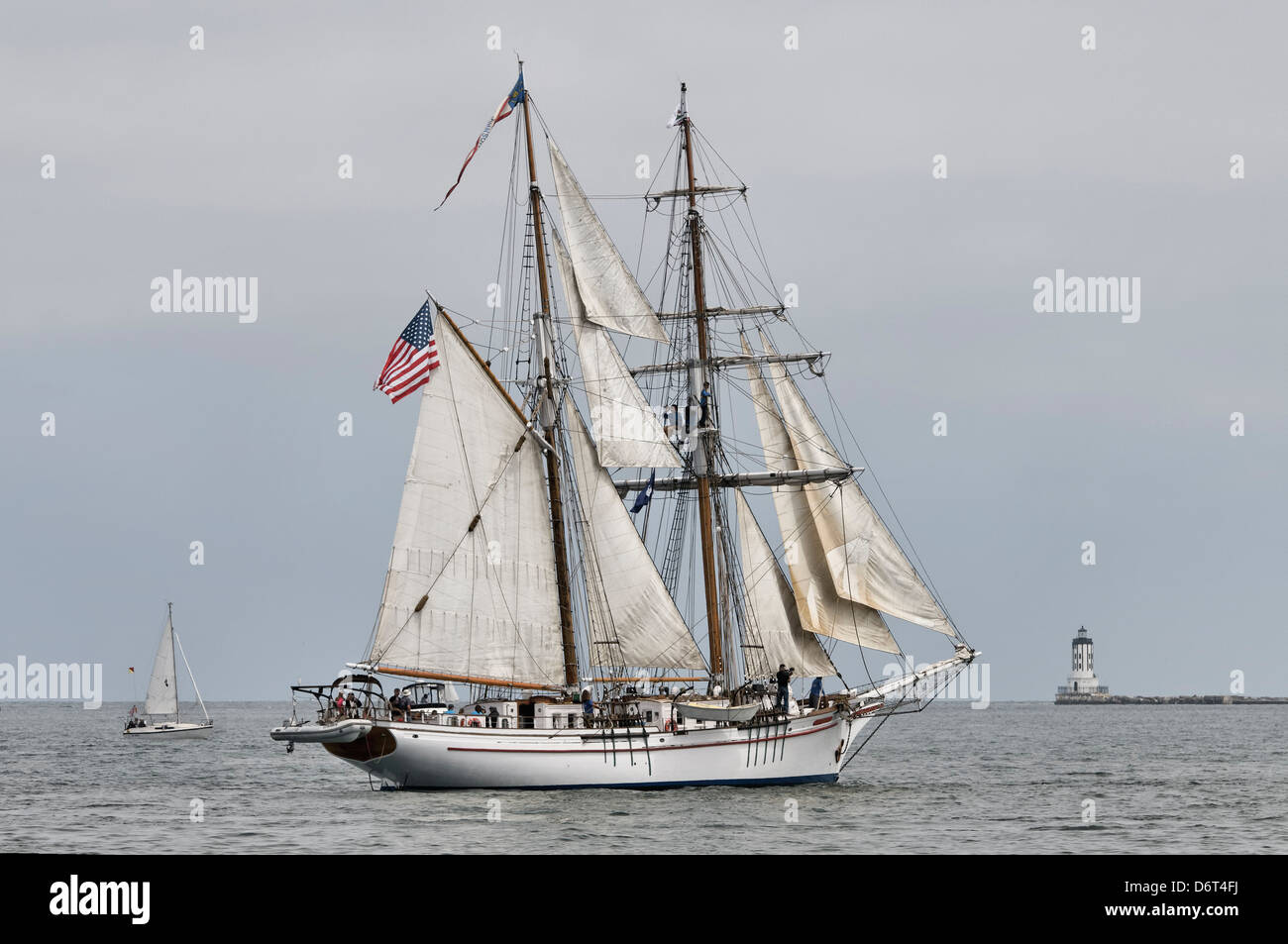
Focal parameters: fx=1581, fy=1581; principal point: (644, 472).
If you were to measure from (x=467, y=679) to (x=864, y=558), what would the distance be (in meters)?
16.3

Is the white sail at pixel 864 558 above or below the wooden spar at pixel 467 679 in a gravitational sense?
above

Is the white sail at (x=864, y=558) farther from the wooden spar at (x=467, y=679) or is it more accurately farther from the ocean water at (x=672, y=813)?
the wooden spar at (x=467, y=679)

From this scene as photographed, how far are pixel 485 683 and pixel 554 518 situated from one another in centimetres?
660

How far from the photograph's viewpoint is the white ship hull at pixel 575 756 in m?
53.6

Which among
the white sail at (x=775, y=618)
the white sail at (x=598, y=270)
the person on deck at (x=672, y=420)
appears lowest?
the white sail at (x=775, y=618)

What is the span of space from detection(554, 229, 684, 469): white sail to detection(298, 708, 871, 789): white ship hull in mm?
10182

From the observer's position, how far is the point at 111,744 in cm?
11794

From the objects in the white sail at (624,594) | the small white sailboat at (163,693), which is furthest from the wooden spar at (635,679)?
the small white sailboat at (163,693)

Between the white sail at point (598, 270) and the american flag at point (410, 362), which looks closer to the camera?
the american flag at point (410, 362)

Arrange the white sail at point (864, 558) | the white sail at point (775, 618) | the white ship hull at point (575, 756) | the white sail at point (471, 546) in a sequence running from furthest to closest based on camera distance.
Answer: the white sail at point (775, 618) → the white sail at point (864, 558) → the white sail at point (471, 546) → the white ship hull at point (575, 756)

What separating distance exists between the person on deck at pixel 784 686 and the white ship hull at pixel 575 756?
27.7 inches

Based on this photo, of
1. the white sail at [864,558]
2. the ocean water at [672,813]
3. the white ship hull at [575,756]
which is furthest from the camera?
the white sail at [864,558]

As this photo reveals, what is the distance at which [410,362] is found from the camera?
53875 millimetres
